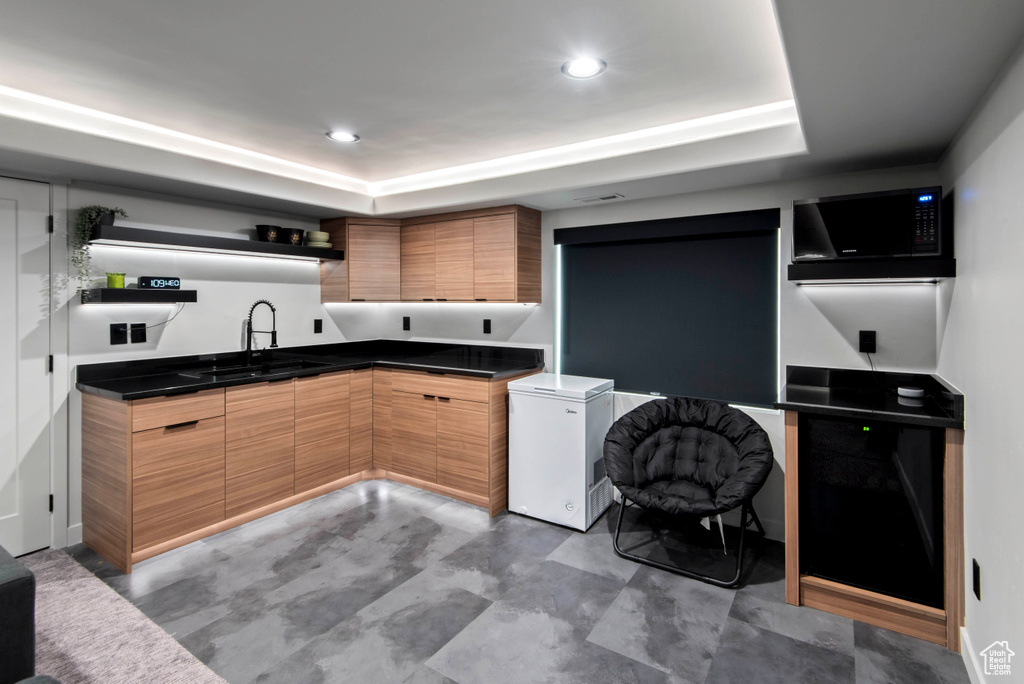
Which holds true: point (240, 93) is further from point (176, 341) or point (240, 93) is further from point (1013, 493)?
point (1013, 493)

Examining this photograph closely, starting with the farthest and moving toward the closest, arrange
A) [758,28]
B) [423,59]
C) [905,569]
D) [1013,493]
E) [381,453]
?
[381,453], [905,569], [423,59], [758,28], [1013,493]

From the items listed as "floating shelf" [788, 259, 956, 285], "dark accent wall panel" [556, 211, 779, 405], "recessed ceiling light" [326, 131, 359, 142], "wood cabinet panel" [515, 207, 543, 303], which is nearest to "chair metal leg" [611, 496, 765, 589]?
"dark accent wall panel" [556, 211, 779, 405]

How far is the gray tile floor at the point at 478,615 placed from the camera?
6.91 ft

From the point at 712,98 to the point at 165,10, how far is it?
2287 millimetres

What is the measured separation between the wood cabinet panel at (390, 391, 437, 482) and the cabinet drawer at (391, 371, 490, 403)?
56 mm

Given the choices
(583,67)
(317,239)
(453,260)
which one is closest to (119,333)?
(317,239)

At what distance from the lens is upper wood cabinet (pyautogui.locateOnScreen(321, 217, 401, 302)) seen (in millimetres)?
4426

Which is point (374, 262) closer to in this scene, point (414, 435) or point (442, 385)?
point (442, 385)

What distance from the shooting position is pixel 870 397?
2.65 metres

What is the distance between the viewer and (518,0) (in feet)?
5.70

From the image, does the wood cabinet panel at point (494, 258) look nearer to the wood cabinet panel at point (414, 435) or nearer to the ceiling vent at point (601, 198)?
the ceiling vent at point (601, 198)

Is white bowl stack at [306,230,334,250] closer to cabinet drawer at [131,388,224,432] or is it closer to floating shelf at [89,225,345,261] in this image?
floating shelf at [89,225,345,261]

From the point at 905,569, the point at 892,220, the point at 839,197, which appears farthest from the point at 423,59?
the point at 905,569

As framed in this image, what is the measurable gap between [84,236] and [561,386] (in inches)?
118
